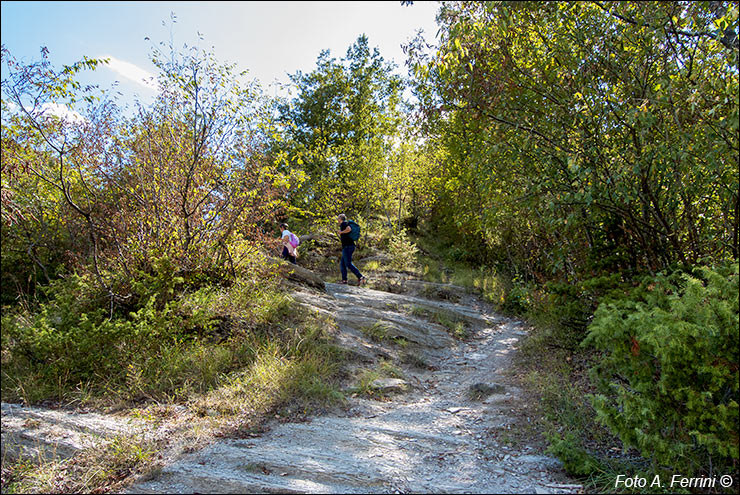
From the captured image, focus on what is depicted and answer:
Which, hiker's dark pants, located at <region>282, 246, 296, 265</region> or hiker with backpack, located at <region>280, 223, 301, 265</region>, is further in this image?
hiker's dark pants, located at <region>282, 246, 296, 265</region>

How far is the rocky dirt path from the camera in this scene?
3213 mm

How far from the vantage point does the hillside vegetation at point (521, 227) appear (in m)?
3.11

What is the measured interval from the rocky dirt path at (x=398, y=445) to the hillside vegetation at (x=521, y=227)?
46 centimetres

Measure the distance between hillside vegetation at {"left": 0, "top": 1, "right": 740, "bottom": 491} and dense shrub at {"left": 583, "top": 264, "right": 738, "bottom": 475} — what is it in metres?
0.02

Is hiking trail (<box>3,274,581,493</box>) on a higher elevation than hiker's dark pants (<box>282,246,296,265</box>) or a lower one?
lower

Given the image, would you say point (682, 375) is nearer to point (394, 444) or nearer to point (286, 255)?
point (394, 444)

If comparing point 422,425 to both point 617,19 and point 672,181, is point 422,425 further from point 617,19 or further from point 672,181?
point 617,19

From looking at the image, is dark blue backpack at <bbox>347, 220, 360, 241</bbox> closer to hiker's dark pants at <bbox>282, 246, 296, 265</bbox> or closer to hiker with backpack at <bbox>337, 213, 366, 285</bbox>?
hiker with backpack at <bbox>337, 213, 366, 285</bbox>

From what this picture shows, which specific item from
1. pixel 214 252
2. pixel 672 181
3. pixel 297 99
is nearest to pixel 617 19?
pixel 672 181

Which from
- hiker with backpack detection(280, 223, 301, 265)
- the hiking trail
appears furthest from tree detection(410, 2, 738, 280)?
hiker with backpack detection(280, 223, 301, 265)

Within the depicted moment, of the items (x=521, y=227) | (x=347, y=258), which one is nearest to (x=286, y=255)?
(x=347, y=258)

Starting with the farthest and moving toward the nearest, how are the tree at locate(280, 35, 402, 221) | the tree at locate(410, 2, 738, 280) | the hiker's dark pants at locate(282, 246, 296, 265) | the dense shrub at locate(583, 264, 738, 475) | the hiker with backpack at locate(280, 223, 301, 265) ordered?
1. the tree at locate(280, 35, 402, 221)
2. the hiker's dark pants at locate(282, 246, 296, 265)
3. the hiker with backpack at locate(280, 223, 301, 265)
4. the tree at locate(410, 2, 738, 280)
5. the dense shrub at locate(583, 264, 738, 475)

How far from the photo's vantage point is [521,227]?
348 inches

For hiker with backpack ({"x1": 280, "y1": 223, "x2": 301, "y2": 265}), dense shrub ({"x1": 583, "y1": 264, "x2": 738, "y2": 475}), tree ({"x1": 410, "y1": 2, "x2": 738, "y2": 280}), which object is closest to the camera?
dense shrub ({"x1": 583, "y1": 264, "x2": 738, "y2": 475})
